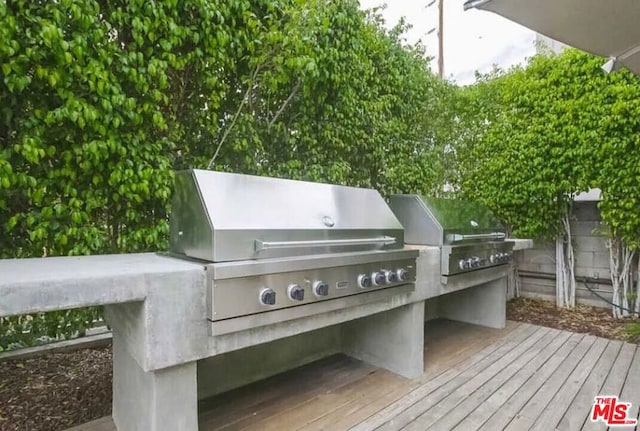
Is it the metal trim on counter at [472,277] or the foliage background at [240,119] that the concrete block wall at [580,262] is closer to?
the foliage background at [240,119]

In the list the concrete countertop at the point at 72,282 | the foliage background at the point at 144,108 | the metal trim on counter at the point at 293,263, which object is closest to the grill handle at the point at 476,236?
the metal trim on counter at the point at 293,263

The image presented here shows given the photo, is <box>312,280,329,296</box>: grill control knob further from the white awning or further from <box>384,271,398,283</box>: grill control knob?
the white awning

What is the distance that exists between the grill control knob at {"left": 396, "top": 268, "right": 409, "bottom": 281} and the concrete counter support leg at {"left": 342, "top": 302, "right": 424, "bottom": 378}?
377mm

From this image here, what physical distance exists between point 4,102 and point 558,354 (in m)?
4.74

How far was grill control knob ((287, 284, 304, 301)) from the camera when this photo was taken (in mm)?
2031

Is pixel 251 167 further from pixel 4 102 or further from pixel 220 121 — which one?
pixel 4 102

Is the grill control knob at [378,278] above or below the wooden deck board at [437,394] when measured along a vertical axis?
above

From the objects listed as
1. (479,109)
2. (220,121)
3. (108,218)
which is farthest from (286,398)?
(479,109)

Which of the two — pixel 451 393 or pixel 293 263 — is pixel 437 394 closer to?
pixel 451 393

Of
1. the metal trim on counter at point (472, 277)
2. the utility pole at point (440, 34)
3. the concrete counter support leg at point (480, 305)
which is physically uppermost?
the utility pole at point (440, 34)

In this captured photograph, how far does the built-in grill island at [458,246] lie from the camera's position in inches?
128

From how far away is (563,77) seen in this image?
465 cm

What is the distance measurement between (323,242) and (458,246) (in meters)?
1.65

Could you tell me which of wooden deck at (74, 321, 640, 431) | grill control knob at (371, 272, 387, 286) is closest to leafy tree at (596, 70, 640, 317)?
wooden deck at (74, 321, 640, 431)
